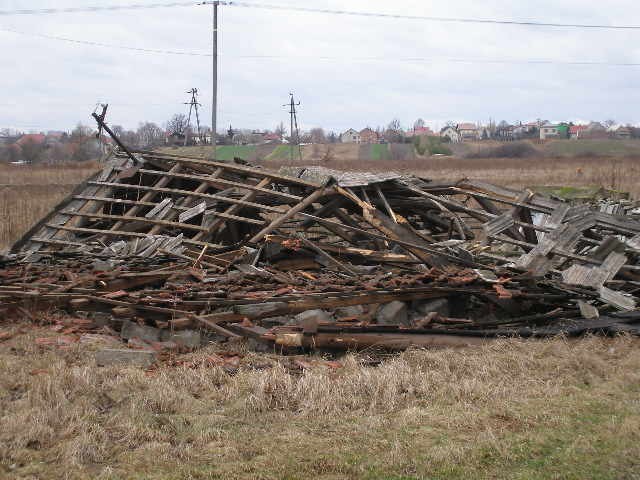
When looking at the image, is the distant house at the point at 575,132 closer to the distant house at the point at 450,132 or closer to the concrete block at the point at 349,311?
the distant house at the point at 450,132

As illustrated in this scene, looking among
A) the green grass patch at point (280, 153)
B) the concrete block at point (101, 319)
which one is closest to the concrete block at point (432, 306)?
the concrete block at point (101, 319)

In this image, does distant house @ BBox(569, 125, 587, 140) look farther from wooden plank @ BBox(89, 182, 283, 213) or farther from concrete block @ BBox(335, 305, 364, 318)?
concrete block @ BBox(335, 305, 364, 318)

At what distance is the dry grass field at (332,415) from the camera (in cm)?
452

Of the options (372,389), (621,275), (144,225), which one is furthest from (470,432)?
(144,225)

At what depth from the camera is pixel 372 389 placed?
5918 millimetres

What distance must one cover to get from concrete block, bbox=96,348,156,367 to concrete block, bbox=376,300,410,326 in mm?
2867

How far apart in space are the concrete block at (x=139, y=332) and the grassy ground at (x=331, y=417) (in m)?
0.79

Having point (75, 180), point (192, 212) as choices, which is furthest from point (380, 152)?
point (192, 212)

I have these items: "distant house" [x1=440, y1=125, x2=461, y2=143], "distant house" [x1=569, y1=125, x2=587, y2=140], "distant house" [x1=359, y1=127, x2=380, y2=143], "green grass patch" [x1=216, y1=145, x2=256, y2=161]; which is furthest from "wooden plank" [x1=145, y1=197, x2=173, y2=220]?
"distant house" [x1=440, y1=125, x2=461, y2=143]

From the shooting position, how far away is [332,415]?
5.51 meters

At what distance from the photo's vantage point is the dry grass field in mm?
4523

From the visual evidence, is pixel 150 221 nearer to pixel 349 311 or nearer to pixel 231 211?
pixel 231 211

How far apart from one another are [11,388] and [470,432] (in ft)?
12.9

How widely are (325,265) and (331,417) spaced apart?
4579mm
